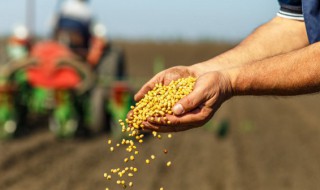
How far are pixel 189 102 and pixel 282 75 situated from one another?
367 millimetres

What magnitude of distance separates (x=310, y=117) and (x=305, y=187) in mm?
5909

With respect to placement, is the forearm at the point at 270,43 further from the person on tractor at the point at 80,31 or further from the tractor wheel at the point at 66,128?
the person on tractor at the point at 80,31

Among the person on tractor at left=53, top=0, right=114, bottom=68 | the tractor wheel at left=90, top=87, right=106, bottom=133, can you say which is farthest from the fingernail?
the person on tractor at left=53, top=0, right=114, bottom=68

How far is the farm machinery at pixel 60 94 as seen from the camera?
8.16 meters

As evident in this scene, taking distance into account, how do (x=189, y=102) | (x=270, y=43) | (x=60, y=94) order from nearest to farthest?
(x=189, y=102)
(x=270, y=43)
(x=60, y=94)

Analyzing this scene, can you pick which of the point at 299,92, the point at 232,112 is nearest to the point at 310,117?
the point at 232,112

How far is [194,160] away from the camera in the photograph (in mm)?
7520

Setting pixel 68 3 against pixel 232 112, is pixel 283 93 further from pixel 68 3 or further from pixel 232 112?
pixel 232 112

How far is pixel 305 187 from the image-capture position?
20.8ft

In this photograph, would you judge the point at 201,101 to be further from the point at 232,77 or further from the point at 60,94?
the point at 60,94

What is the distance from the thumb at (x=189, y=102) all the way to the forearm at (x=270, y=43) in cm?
53

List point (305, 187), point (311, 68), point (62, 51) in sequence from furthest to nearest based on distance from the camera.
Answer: point (62, 51) → point (305, 187) → point (311, 68)

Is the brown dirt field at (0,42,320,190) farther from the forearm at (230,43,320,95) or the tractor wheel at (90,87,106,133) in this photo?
the forearm at (230,43,320,95)

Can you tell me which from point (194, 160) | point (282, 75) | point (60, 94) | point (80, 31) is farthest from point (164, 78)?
point (80, 31)
